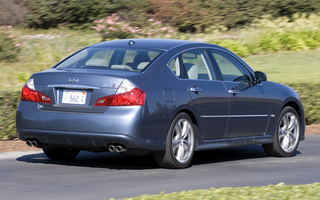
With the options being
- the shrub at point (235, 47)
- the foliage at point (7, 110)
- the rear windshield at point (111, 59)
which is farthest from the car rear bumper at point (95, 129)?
the shrub at point (235, 47)

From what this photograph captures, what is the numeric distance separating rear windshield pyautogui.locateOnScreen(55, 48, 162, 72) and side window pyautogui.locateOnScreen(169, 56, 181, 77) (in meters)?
0.21

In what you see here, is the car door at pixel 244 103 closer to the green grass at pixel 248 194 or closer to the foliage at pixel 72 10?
the green grass at pixel 248 194

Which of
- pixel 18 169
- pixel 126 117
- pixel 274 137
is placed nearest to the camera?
pixel 126 117

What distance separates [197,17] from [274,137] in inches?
677

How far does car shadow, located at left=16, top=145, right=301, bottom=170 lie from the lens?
9289 mm

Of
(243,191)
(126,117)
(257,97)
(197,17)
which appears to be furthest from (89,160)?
(197,17)

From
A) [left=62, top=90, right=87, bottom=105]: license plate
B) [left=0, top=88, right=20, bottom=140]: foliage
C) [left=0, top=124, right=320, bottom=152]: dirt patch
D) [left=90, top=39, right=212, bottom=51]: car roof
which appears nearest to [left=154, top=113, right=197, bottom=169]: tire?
[left=90, top=39, right=212, bottom=51]: car roof

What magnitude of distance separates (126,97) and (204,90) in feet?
4.64

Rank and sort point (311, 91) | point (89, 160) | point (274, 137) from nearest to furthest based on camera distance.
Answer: point (89, 160)
point (274, 137)
point (311, 91)

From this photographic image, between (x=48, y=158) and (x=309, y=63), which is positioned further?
(x=309, y=63)

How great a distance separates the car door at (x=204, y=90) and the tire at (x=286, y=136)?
1373 millimetres

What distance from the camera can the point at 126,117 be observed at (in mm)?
8094

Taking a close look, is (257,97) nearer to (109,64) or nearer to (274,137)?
(274,137)

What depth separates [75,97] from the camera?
830 centimetres
